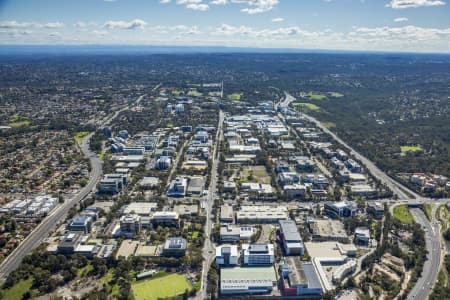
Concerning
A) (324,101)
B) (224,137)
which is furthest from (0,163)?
(324,101)

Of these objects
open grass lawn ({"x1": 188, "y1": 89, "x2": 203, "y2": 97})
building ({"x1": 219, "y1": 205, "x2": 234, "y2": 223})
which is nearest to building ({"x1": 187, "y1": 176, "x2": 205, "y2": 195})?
building ({"x1": 219, "y1": 205, "x2": 234, "y2": 223})

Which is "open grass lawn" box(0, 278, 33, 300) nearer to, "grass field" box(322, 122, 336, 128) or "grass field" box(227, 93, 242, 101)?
"grass field" box(322, 122, 336, 128)

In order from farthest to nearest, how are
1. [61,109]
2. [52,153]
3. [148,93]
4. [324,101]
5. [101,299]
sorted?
[148,93], [324,101], [61,109], [52,153], [101,299]

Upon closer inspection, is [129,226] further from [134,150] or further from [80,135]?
[80,135]

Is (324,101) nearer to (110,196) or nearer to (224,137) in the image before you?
(224,137)

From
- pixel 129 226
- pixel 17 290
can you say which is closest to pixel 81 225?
pixel 129 226

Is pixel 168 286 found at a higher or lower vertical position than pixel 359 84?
lower

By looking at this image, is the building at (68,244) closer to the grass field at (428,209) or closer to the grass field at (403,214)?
the grass field at (403,214)
